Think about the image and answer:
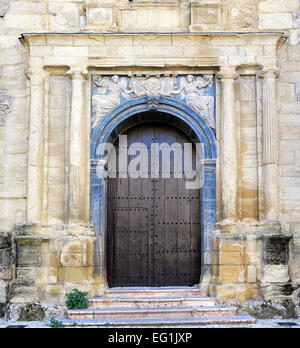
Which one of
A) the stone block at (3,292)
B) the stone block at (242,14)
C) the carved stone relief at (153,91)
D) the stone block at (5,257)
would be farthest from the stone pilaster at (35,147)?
the stone block at (242,14)

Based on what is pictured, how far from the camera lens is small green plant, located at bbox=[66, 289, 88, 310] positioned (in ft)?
24.3

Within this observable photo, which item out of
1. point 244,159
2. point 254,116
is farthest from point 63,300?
point 254,116

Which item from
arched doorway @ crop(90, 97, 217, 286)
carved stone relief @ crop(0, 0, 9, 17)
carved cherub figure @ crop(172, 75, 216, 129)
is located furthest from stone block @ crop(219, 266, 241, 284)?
carved stone relief @ crop(0, 0, 9, 17)

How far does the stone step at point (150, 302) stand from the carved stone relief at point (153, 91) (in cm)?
259

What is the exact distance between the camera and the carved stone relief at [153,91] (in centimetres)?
819

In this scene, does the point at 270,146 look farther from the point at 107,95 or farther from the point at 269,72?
the point at 107,95

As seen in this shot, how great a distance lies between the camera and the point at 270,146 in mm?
7895

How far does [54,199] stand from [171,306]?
7.66ft

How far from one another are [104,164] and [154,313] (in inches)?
92.7

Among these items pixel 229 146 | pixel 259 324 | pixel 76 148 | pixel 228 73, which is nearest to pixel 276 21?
pixel 228 73

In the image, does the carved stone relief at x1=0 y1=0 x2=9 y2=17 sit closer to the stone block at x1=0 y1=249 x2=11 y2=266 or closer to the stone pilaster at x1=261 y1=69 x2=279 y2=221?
the stone block at x1=0 y1=249 x2=11 y2=266

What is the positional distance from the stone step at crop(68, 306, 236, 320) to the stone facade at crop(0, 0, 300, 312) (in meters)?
0.40

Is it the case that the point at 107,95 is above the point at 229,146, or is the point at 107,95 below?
above

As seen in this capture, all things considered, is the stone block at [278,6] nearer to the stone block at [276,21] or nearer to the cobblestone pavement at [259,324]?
the stone block at [276,21]
